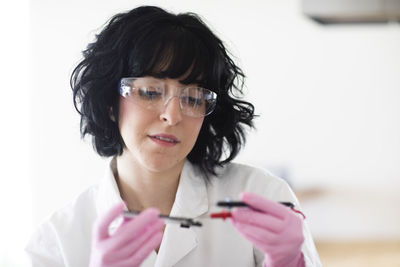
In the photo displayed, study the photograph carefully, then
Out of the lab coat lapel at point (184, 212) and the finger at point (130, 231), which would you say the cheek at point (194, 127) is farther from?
the finger at point (130, 231)

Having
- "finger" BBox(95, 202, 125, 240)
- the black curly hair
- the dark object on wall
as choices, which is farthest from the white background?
"finger" BBox(95, 202, 125, 240)

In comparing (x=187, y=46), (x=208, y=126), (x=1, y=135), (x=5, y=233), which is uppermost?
(x=187, y=46)

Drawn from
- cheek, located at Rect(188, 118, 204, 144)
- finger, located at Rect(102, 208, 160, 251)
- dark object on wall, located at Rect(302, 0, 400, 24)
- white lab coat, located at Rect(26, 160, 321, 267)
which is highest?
dark object on wall, located at Rect(302, 0, 400, 24)

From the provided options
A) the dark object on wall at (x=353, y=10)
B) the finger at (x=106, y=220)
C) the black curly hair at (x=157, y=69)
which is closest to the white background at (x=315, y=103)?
the dark object on wall at (x=353, y=10)

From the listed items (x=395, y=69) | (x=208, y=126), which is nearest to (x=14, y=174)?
(x=208, y=126)

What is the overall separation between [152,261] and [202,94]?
467mm

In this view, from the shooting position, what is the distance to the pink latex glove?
118cm

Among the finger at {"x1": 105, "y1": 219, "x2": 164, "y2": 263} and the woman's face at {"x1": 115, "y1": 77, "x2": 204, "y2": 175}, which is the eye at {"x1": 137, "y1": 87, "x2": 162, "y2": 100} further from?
the finger at {"x1": 105, "y1": 219, "x2": 164, "y2": 263}

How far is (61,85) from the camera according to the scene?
161 inches

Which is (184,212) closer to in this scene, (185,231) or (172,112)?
(185,231)

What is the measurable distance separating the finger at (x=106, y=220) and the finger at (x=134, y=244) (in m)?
0.05

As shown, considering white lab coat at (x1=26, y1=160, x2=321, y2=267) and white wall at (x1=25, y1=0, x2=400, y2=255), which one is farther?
white wall at (x1=25, y1=0, x2=400, y2=255)

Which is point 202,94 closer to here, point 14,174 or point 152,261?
point 152,261

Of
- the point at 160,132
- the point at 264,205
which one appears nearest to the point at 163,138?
the point at 160,132
